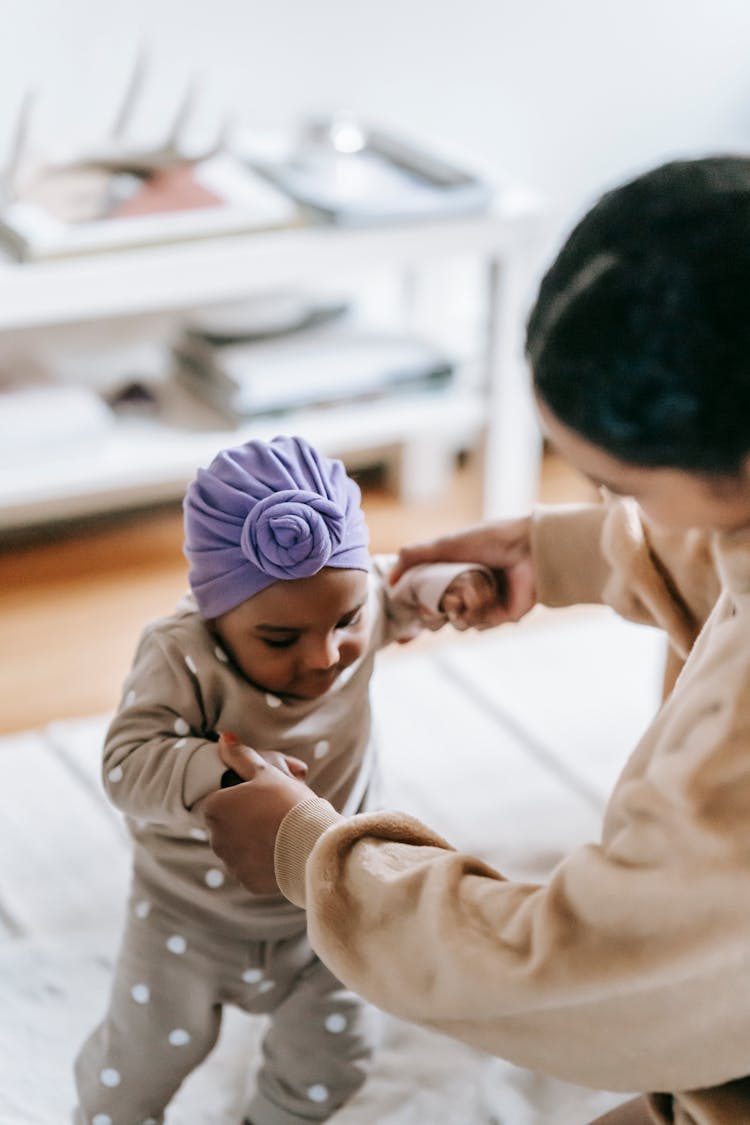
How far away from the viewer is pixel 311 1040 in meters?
1.23

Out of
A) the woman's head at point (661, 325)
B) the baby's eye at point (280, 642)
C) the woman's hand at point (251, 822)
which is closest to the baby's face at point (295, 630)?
the baby's eye at point (280, 642)

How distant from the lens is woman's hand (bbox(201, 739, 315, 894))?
1033 mm

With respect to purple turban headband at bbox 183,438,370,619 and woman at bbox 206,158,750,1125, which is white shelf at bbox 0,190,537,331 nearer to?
purple turban headband at bbox 183,438,370,619

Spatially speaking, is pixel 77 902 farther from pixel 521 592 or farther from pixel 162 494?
pixel 162 494

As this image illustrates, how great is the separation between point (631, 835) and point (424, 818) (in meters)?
0.94

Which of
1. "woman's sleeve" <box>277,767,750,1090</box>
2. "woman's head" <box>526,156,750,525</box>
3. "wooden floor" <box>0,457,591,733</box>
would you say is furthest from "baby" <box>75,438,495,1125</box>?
"wooden floor" <box>0,457,591,733</box>

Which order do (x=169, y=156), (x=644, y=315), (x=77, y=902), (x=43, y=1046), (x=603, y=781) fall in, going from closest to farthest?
1. (x=644, y=315)
2. (x=43, y=1046)
3. (x=77, y=902)
4. (x=603, y=781)
5. (x=169, y=156)

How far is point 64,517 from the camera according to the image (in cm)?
256

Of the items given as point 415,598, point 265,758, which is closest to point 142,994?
point 265,758

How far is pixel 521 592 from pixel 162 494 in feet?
4.52

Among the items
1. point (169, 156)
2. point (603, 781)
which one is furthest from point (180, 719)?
point (169, 156)

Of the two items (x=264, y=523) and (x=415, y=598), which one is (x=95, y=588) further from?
(x=264, y=523)

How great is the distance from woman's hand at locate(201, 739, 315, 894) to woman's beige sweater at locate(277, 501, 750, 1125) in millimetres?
17

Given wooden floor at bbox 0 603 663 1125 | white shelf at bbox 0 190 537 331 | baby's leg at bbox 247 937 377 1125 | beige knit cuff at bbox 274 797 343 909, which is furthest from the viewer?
white shelf at bbox 0 190 537 331
